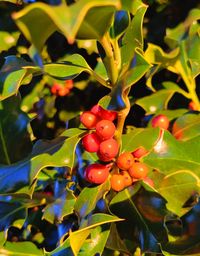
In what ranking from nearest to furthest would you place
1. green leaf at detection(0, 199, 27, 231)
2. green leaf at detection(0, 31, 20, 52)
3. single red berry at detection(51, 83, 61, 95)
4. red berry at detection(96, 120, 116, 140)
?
1. red berry at detection(96, 120, 116, 140)
2. green leaf at detection(0, 199, 27, 231)
3. green leaf at detection(0, 31, 20, 52)
4. single red berry at detection(51, 83, 61, 95)

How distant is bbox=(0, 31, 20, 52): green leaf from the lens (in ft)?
5.10

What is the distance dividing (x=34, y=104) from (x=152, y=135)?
632 mm

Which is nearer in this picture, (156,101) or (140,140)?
(140,140)

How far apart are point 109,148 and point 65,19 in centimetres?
41

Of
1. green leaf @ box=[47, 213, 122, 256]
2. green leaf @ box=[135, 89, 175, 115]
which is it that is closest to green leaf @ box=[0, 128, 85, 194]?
green leaf @ box=[47, 213, 122, 256]

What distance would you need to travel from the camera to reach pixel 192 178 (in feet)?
3.64

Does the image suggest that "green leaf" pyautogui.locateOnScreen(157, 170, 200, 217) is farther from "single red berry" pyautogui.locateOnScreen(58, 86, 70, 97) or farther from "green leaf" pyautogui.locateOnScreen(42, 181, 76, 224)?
"single red berry" pyautogui.locateOnScreen(58, 86, 70, 97)

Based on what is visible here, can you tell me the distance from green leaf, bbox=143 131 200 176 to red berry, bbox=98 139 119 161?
154mm

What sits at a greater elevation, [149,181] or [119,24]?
[119,24]

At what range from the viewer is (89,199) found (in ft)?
3.71

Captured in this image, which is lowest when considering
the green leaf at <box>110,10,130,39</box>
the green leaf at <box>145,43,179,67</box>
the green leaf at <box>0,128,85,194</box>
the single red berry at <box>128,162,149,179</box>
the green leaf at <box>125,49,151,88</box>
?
the single red berry at <box>128,162,149,179</box>

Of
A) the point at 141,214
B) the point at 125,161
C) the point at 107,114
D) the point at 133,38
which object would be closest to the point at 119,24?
the point at 133,38

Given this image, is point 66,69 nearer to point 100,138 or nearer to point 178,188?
point 100,138

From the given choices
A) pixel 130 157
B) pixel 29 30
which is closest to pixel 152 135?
pixel 130 157
